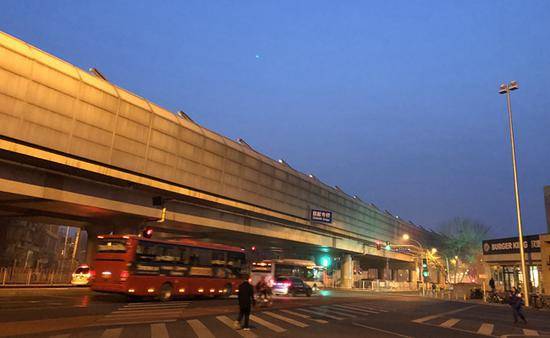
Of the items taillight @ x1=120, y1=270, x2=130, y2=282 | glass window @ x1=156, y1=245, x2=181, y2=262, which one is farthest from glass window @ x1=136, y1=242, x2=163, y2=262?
taillight @ x1=120, y1=270, x2=130, y2=282

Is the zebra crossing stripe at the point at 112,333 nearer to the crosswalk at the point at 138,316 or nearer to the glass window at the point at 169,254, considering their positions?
the crosswalk at the point at 138,316

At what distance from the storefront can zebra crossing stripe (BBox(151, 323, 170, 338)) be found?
4386 cm

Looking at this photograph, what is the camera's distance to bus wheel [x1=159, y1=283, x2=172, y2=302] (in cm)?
2585

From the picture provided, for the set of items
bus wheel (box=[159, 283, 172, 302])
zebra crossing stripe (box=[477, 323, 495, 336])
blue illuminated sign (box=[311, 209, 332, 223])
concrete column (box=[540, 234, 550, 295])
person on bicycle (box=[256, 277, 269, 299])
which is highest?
blue illuminated sign (box=[311, 209, 332, 223])

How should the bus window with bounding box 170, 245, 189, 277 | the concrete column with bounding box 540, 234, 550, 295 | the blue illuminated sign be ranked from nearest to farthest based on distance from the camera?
the bus window with bounding box 170, 245, 189, 277 → the concrete column with bounding box 540, 234, 550, 295 → the blue illuminated sign

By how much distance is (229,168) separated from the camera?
4175 cm


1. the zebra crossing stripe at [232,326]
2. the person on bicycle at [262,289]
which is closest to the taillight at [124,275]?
the person on bicycle at [262,289]

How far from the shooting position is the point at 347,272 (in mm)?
75688

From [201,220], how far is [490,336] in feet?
89.7

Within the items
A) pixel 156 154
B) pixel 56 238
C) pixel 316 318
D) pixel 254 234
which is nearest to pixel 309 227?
pixel 254 234

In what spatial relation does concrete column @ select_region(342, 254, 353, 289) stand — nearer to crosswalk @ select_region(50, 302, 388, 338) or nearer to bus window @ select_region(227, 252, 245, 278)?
bus window @ select_region(227, 252, 245, 278)

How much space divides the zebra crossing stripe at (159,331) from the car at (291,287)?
2714 cm

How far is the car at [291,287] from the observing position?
4119 cm

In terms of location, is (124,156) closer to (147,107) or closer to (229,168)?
(147,107)
